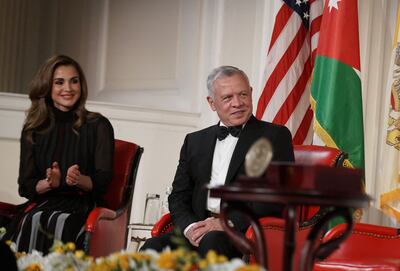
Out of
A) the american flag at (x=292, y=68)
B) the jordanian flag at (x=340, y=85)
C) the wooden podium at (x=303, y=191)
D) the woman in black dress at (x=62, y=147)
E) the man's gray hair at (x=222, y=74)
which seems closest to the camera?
the wooden podium at (x=303, y=191)

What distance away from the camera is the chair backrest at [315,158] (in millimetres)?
4219

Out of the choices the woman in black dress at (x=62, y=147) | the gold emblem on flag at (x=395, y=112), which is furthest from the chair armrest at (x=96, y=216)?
the gold emblem on flag at (x=395, y=112)

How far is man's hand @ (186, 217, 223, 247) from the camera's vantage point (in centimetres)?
384

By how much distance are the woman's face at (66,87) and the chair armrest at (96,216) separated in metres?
0.69

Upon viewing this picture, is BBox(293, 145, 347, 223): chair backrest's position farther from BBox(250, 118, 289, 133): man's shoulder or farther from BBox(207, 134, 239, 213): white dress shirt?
BBox(207, 134, 239, 213): white dress shirt

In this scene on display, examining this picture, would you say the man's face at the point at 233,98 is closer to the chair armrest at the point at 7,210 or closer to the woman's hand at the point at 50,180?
the woman's hand at the point at 50,180

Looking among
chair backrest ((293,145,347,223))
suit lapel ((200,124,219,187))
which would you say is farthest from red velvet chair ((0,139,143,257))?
chair backrest ((293,145,347,223))

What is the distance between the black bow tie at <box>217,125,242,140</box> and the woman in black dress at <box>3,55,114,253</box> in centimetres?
79

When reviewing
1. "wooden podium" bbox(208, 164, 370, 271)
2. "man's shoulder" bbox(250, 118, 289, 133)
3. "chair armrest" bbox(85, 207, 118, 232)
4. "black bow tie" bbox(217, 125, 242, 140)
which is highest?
"man's shoulder" bbox(250, 118, 289, 133)

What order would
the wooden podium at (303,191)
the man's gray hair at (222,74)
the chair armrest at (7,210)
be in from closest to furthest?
the wooden podium at (303,191)
the man's gray hair at (222,74)
the chair armrest at (7,210)

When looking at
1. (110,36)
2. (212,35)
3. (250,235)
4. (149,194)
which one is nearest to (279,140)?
(250,235)

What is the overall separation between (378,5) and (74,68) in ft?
6.75

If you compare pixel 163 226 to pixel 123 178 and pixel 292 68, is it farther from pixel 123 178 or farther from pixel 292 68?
pixel 292 68

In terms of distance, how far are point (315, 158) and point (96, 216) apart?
1.16 metres
